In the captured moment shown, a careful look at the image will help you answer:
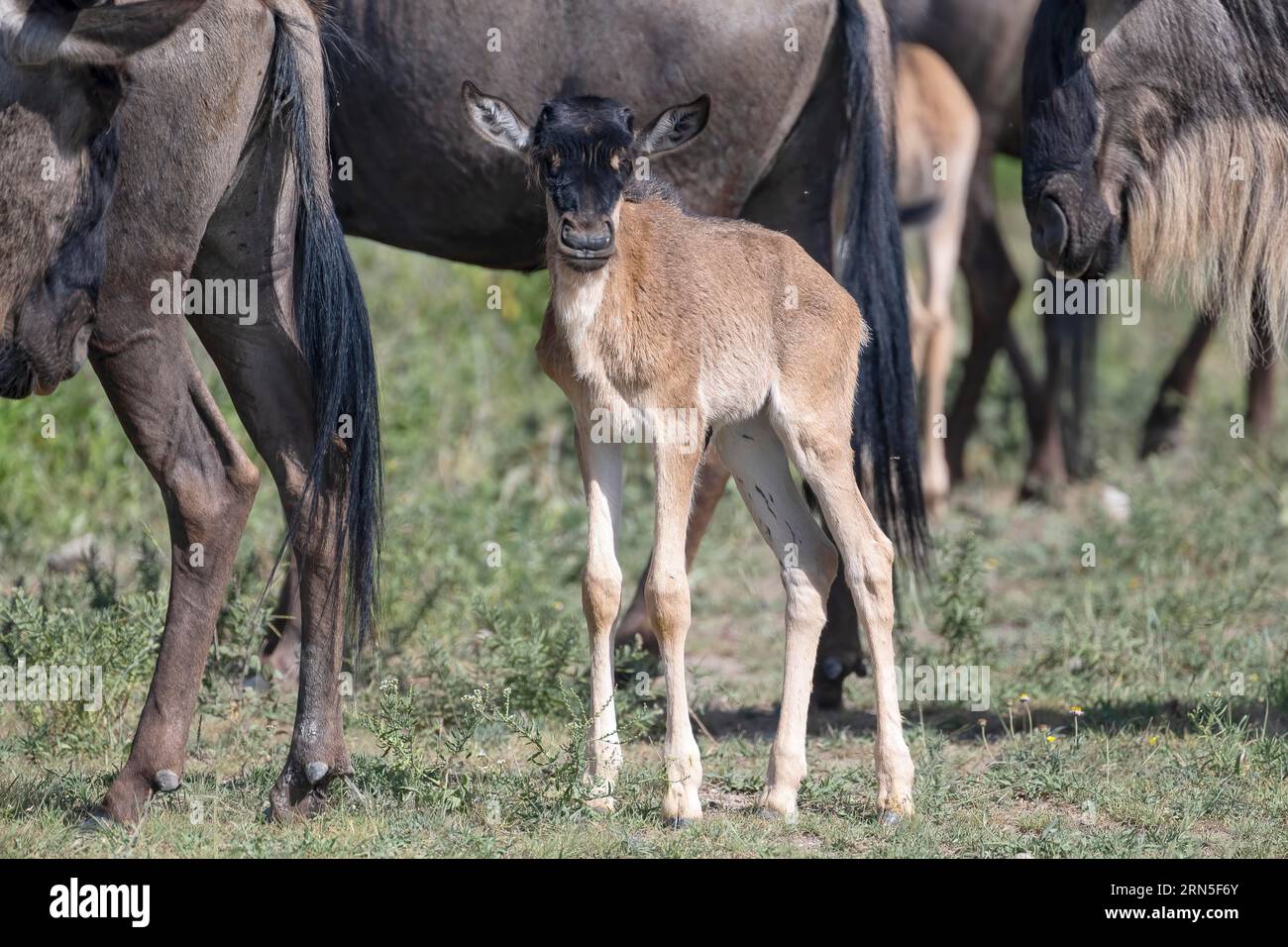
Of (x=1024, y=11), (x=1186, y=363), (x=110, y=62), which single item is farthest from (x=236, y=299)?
(x=1186, y=363)

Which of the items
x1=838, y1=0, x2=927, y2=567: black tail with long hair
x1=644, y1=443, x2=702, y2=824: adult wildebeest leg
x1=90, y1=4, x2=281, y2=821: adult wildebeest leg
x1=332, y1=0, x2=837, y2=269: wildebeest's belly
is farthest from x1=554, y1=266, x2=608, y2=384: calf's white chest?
x1=838, y1=0, x2=927, y2=567: black tail with long hair

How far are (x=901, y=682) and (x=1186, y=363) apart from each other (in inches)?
221

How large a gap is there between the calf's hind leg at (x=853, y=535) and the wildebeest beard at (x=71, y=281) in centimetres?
223

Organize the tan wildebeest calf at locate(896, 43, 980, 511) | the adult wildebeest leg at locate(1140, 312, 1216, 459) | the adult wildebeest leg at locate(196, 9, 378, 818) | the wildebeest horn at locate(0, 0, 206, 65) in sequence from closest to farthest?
the wildebeest horn at locate(0, 0, 206, 65) → the adult wildebeest leg at locate(196, 9, 378, 818) → the tan wildebeest calf at locate(896, 43, 980, 511) → the adult wildebeest leg at locate(1140, 312, 1216, 459)

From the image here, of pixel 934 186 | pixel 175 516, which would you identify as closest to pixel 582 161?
pixel 175 516

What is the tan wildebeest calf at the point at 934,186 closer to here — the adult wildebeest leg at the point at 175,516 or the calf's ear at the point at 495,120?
the calf's ear at the point at 495,120

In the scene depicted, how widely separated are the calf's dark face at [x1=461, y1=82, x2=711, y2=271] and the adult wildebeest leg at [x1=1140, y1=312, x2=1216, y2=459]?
7201 mm

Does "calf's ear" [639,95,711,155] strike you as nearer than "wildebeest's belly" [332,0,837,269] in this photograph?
Yes

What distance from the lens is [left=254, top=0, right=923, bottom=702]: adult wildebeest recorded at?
6.11 meters

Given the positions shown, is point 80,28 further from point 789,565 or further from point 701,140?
point 789,565

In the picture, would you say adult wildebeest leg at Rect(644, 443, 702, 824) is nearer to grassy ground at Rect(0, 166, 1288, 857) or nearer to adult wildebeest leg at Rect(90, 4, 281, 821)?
grassy ground at Rect(0, 166, 1288, 857)
